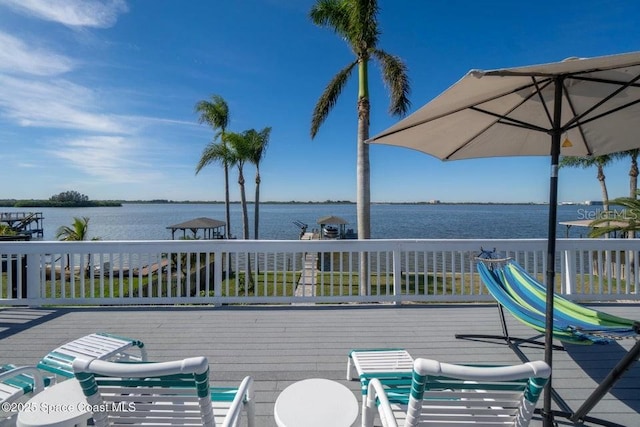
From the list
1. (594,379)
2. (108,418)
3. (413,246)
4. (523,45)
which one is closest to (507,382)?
(108,418)

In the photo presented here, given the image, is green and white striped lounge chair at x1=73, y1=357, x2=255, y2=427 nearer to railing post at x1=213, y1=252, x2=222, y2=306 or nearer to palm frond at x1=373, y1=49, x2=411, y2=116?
railing post at x1=213, y1=252, x2=222, y2=306

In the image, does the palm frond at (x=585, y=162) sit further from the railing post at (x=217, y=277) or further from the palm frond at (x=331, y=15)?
the railing post at (x=217, y=277)

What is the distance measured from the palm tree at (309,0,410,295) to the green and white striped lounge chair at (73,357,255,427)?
609cm

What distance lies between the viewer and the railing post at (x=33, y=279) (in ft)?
13.1

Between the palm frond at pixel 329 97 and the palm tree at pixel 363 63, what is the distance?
244mm

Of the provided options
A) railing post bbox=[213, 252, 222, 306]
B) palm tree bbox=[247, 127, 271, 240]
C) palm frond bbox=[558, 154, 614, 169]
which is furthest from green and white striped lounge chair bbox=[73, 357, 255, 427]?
palm frond bbox=[558, 154, 614, 169]

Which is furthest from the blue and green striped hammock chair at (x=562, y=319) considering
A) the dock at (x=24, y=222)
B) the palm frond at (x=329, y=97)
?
the dock at (x=24, y=222)

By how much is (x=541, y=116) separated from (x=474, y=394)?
2.45m

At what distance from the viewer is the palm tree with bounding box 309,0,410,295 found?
7094mm

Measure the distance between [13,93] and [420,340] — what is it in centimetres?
1014

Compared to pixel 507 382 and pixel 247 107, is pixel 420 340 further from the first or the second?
pixel 247 107

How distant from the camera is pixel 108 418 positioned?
121cm

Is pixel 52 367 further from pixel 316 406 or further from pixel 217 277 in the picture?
pixel 217 277

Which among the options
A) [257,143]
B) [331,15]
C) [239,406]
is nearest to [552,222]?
[239,406]
